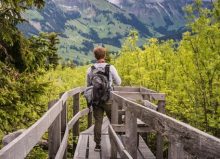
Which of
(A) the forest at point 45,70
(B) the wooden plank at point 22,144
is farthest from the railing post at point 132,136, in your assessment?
(A) the forest at point 45,70

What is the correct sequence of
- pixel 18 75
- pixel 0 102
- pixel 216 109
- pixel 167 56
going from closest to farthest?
1. pixel 0 102
2. pixel 18 75
3. pixel 216 109
4. pixel 167 56

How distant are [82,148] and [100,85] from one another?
6.36 feet

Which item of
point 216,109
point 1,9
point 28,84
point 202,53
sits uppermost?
point 1,9

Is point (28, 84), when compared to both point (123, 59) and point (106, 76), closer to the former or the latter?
point (106, 76)

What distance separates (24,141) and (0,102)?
575cm

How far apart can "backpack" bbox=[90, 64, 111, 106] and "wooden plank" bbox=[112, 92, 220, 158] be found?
4.17 meters

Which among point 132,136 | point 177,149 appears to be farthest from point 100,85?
point 177,149

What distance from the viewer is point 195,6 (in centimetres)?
1362

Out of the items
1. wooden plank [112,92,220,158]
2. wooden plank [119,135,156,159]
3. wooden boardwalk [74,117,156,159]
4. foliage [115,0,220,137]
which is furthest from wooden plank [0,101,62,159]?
foliage [115,0,220,137]

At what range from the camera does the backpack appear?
860 cm

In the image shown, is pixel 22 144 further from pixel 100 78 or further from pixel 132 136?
pixel 100 78

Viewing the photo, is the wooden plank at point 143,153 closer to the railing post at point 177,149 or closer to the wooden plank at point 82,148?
the wooden plank at point 82,148

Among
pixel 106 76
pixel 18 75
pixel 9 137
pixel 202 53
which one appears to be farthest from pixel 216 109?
pixel 9 137

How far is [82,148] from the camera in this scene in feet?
32.4
